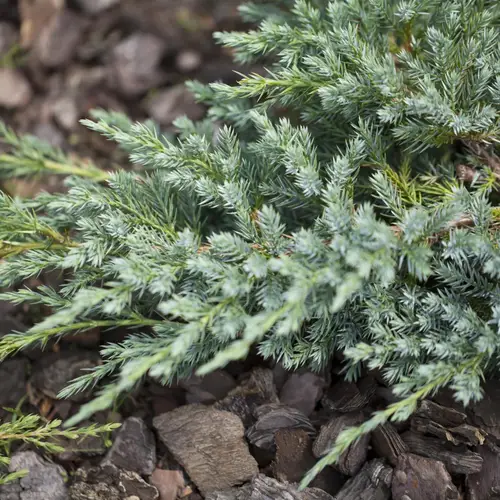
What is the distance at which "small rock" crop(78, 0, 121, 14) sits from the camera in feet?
10.3

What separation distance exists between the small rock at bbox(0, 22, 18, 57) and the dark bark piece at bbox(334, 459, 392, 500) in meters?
2.89

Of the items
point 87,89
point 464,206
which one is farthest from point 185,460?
point 87,89

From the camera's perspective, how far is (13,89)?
308 cm

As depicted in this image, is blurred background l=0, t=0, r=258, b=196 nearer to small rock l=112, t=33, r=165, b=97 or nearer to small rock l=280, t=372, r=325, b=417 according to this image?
small rock l=112, t=33, r=165, b=97

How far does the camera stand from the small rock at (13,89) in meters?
3.06

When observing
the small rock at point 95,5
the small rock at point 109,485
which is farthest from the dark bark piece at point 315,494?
the small rock at point 95,5

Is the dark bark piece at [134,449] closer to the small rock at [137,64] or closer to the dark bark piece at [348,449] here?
the dark bark piece at [348,449]

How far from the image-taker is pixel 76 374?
7.13 feet

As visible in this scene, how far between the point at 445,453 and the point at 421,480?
0.12m

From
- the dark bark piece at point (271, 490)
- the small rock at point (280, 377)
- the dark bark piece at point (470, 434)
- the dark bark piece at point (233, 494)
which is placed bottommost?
the dark bark piece at point (233, 494)

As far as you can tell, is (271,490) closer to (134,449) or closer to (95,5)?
(134,449)

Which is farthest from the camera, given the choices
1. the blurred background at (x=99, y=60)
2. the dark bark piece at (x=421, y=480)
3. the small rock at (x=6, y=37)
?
the small rock at (x=6, y=37)

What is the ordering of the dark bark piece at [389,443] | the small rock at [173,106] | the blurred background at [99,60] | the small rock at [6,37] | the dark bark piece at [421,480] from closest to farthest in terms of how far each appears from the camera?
1. the dark bark piece at [421,480]
2. the dark bark piece at [389,443]
3. the small rock at [173,106]
4. the blurred background at [99,60]
5. the small rock at [6,37]

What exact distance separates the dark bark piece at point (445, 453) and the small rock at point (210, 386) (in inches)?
26.1
